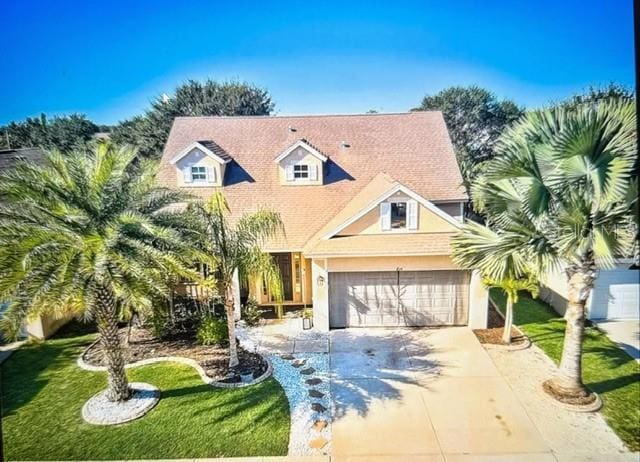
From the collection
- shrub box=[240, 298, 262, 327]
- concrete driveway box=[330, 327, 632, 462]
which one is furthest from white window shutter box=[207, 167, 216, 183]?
concrete driveway box=[330, 327, 632, 462]

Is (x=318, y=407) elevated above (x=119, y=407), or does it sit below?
below

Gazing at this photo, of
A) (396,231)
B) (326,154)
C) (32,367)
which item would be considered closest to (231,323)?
(32,367)

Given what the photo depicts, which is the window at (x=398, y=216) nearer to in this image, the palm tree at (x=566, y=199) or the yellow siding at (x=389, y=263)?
the yellow siding at (x=389, y=263)

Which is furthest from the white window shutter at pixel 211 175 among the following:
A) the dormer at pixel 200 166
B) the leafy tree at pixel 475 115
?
the leafy tree at pixel 475 115

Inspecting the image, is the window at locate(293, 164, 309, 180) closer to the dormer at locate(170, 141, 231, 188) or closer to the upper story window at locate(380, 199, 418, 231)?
the dormer at locate(170, 141, 231, 188)

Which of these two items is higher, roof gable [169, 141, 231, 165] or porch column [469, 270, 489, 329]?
roof gable [169, 141, 231, 165]

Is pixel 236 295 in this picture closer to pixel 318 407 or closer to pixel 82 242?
pixel 318 407
